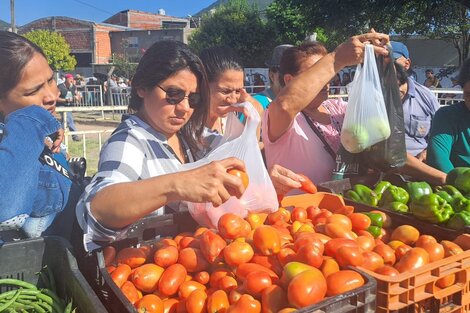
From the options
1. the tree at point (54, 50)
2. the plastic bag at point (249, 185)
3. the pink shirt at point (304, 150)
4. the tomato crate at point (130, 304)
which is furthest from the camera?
the tree at point (54, 50)

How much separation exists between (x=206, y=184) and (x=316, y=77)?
4.20 ft

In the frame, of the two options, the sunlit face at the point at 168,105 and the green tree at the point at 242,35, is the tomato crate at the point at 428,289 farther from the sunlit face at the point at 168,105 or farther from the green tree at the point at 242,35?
the green tree at the point at 242,35

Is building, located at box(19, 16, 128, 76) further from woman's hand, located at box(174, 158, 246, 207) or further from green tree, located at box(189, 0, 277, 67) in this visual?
woman's hand, located at box(174, 158, 246, 207)

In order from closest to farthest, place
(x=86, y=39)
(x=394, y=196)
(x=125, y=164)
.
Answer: (x=125, y=164) < (x=394, y=196) < (x=86, y=39)

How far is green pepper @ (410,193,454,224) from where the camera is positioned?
203 centimetres

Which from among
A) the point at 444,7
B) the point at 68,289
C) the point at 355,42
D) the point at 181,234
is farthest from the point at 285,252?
the point at 444,7

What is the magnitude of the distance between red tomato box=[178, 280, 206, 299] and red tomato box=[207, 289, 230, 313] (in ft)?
0.32

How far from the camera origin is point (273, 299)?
1351mm

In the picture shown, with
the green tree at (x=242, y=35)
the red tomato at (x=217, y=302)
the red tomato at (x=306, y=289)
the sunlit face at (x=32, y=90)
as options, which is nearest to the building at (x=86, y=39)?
the green tree at (x=242, y=35)

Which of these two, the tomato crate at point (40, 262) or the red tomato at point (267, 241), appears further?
the red tomato at point (267, 241)

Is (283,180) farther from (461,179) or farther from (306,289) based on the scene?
(461,179)

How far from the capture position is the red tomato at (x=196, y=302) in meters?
1.39

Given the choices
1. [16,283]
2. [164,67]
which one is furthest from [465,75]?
[16,283]

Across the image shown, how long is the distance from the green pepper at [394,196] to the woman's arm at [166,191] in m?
1.24
